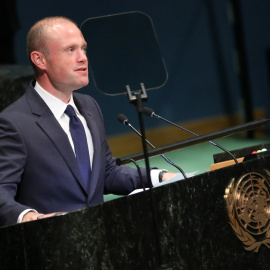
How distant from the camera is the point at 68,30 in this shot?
2578 mm

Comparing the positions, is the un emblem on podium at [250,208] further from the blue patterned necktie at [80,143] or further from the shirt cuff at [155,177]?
the blue patterned necktie at [80,143]

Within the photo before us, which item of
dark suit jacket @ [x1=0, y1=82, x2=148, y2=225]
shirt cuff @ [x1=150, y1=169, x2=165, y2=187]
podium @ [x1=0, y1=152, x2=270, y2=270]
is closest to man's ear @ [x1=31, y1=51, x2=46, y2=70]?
dark suit jacket @ [x1=0, y1=82, x2=148, y2=225]

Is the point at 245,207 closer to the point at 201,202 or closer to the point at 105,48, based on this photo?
the point at 201,202

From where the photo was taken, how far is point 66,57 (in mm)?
2582

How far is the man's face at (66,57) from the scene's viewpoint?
257cm

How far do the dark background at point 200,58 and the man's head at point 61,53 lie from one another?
367cm

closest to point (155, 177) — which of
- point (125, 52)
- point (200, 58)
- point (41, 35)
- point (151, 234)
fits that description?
point (151, 234)

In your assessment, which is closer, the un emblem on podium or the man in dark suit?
the un emblem on podium

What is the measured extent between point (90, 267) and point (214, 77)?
16.7ft

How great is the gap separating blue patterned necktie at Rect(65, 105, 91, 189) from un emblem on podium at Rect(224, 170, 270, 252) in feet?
1.98

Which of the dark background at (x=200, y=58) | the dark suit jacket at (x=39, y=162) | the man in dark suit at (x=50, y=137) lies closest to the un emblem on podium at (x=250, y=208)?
the man in dark suit at (x=50, y=137)

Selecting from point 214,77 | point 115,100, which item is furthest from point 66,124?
point 214,77

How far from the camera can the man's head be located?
8.45 feet

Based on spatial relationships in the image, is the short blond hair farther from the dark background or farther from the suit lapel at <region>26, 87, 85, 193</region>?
the dark background
